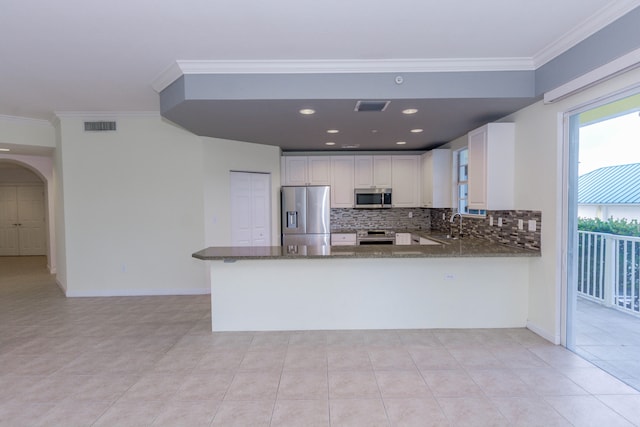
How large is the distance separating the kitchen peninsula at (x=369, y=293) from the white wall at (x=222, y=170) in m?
1.62

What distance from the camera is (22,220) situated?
30.5 feet

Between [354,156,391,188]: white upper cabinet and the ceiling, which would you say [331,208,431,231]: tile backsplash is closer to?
[354,156,391,188]: white upper cabinet

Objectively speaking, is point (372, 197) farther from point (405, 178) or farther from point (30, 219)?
point (30, 219)

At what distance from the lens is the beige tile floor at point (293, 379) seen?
Answer: 2.15 meters

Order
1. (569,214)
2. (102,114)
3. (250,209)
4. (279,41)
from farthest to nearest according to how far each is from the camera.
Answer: (250,209) < (102,114) < (569,214) < (279,41)

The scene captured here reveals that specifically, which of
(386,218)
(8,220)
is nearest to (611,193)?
(386,218)

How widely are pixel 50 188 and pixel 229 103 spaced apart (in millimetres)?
5724

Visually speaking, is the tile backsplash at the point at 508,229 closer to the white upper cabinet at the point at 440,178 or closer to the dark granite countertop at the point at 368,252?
the dark granite countertop at the point at 368,252

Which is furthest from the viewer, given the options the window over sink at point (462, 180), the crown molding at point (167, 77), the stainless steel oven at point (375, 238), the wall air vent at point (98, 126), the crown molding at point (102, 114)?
the stainless steel oven at point (375, 238)

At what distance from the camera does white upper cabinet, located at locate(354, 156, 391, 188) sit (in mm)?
6227

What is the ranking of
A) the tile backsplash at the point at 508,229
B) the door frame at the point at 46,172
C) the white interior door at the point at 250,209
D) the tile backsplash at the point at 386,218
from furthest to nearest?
1. the tile backsplash at the point at 386,218
2. the door frame at the point at 46,172
3. the white interior door at the point at 250,209
4. the tile backsplash at the point at 508,229

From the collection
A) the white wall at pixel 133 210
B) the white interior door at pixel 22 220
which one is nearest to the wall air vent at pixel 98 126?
the white wall at pixel 133 210

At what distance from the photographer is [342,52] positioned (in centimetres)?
290

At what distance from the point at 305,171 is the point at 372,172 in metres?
1.23
